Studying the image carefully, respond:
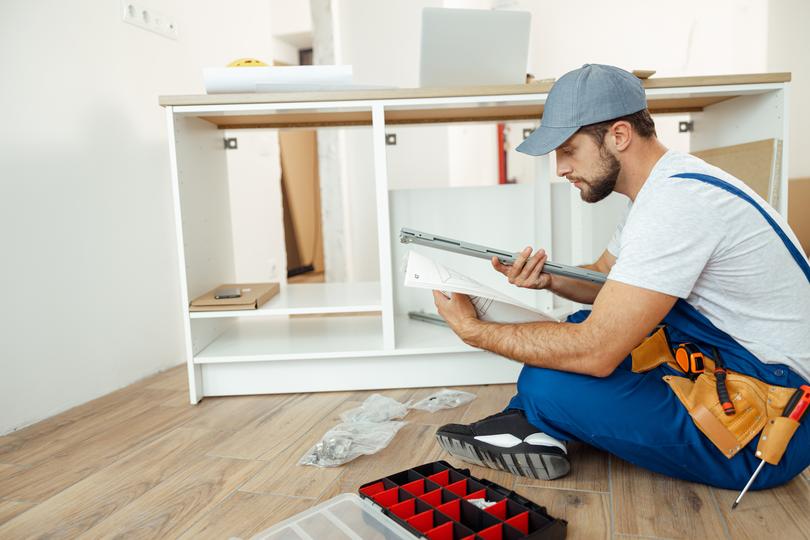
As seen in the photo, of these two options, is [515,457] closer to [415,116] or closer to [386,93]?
[386,93]

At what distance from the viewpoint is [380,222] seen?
1641 mm

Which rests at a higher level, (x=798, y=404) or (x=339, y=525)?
(x=798, y=404)

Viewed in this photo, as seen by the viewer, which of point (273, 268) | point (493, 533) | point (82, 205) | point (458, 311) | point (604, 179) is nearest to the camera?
point (493, 533)

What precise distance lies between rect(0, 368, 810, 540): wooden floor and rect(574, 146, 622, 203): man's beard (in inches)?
21.6

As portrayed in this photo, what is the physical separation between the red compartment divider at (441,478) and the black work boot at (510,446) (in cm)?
13

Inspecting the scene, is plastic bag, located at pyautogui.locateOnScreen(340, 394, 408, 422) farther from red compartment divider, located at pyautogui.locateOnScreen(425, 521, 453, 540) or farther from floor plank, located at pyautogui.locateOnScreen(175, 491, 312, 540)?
red compartment divider, located at pyautogui.locateOnScreen(425, 521, 453, 540)

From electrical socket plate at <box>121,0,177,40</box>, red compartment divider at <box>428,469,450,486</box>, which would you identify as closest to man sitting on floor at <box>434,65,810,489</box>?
red compartment divider at <box>428,469,450,486</box>

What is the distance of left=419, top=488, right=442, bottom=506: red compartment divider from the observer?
3.24 ft

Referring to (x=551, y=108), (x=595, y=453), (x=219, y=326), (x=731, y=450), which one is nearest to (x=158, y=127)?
(x=219, y=326)

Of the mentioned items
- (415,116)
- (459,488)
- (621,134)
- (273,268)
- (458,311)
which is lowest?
(459,488)

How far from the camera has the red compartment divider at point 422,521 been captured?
35.8 inches

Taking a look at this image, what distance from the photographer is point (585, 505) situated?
1.07 meters

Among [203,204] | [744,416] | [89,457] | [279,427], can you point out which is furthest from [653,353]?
[203,204]

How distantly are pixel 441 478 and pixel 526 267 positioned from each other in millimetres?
435
